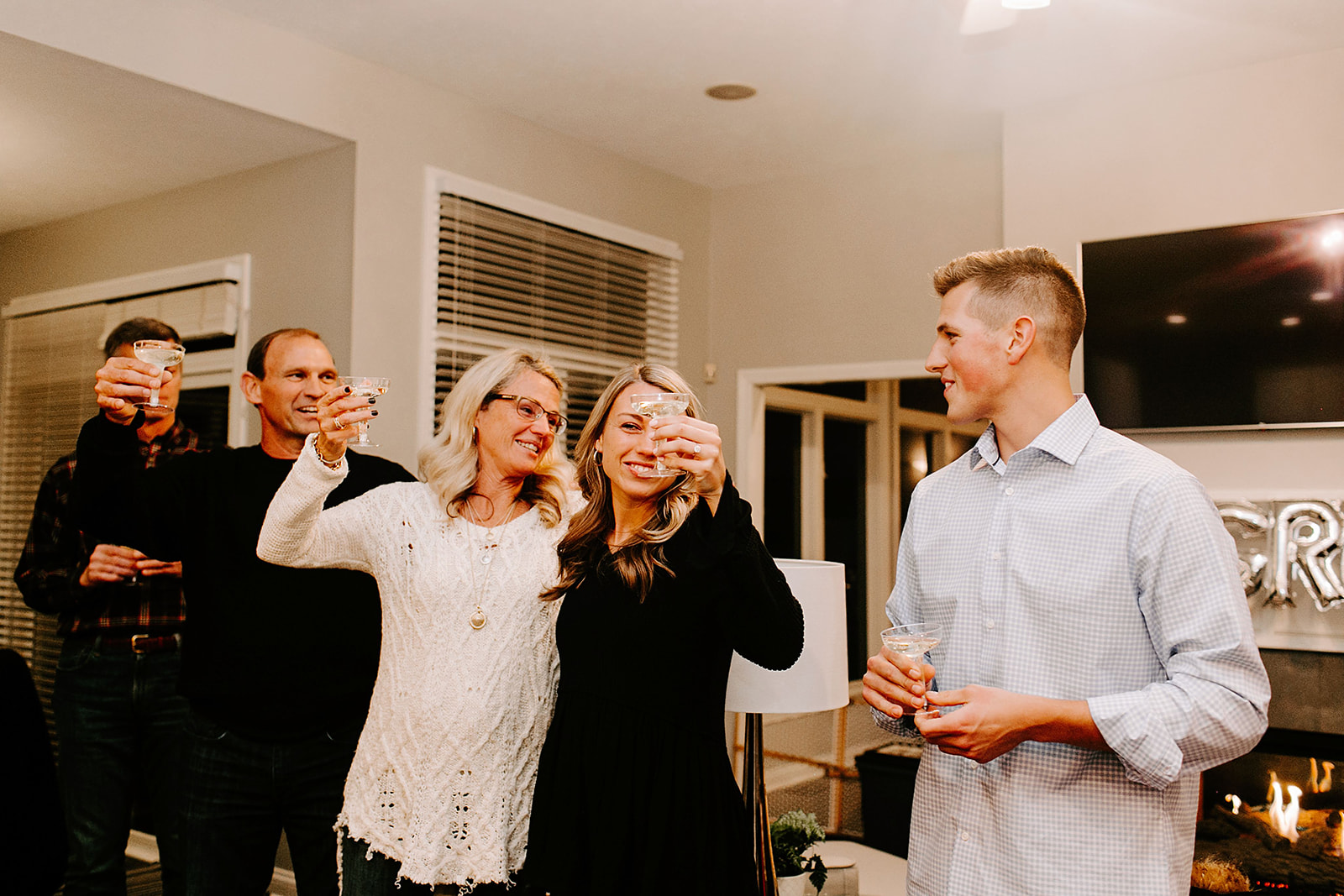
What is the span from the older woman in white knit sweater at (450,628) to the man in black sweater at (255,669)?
1.26 feet

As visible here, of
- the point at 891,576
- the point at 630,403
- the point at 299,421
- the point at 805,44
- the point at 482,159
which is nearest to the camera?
the point at 630,403

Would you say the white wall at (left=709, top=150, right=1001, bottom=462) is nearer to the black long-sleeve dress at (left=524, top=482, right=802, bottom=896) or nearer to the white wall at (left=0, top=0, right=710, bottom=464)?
the white wall at (left=0, top=0, right=710, bottom=464)

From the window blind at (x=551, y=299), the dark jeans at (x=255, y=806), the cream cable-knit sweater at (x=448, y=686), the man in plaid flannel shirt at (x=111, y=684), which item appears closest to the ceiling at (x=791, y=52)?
the window blind at (x=551, y=299)

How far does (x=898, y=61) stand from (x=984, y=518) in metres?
2.26

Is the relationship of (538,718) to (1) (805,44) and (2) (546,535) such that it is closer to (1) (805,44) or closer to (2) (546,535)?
(2) (546,535)

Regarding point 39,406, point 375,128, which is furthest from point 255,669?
point 39,406

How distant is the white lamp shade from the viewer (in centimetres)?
237

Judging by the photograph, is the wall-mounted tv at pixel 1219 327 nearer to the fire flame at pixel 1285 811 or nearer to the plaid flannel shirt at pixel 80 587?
the fire flame at pixel 1285 811

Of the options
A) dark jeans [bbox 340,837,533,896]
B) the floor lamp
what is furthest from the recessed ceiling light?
dark jeans [bbox 340,837,533,896]

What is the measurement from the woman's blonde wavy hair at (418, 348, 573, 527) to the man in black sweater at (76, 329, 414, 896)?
507 millimetres

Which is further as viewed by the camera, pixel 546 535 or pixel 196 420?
pixel 196 420

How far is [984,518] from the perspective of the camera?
63.2 inches

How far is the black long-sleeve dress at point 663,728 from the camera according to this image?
1622mm

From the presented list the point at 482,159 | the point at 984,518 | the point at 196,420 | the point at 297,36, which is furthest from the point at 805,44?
the point at 196,420
